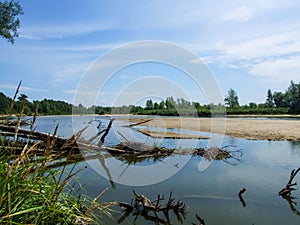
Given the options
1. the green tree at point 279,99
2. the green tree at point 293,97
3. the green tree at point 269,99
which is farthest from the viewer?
the green tree at point 269,99

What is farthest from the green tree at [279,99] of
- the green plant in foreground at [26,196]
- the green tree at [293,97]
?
the green plant in foreground at [26,196]

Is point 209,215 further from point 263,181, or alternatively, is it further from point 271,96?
point 271,96

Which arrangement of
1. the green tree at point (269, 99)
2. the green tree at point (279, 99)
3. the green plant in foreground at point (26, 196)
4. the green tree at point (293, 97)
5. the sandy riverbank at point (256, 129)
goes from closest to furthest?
the green plant in foreground at point (26, 196)
the sandy riverbank at point (256, 129)
the green tree at point (293, 97)
the green tree at point (279, 99)
the green tree at point (269, 99)

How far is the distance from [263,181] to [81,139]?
629 cm

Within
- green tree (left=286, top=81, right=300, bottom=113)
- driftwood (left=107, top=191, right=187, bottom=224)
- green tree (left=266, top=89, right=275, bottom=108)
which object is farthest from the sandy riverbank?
green tree (left=266, top=89, right=275, bottom=108)

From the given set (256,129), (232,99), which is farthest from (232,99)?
(256,129)

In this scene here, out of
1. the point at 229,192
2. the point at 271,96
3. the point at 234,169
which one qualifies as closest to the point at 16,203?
the point at 229,192

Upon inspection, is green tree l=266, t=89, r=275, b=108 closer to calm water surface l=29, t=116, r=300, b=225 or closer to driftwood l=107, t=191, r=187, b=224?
calm water surface l=29, t=116, r=300, b=225

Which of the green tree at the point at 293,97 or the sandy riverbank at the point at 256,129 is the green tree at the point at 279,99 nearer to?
the green tree at the point at 293,97

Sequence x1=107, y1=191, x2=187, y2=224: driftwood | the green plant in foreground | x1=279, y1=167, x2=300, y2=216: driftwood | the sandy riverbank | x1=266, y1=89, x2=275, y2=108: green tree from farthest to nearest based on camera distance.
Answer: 1. x1=266, y1=89, x2=275, y2=108: green tree
2. the sandy riverbank
3. x1=279, y1=167, x2=300, y2=216: driftwood
4. x1=107, y1=191, x2=187, y2=224: driftwood
5. the green plant in foreground

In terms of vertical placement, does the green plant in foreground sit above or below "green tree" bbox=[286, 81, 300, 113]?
below

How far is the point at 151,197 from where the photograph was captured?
19.4ft

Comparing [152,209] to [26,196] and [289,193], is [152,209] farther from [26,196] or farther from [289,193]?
[26,196]

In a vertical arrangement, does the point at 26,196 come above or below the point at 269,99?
below
